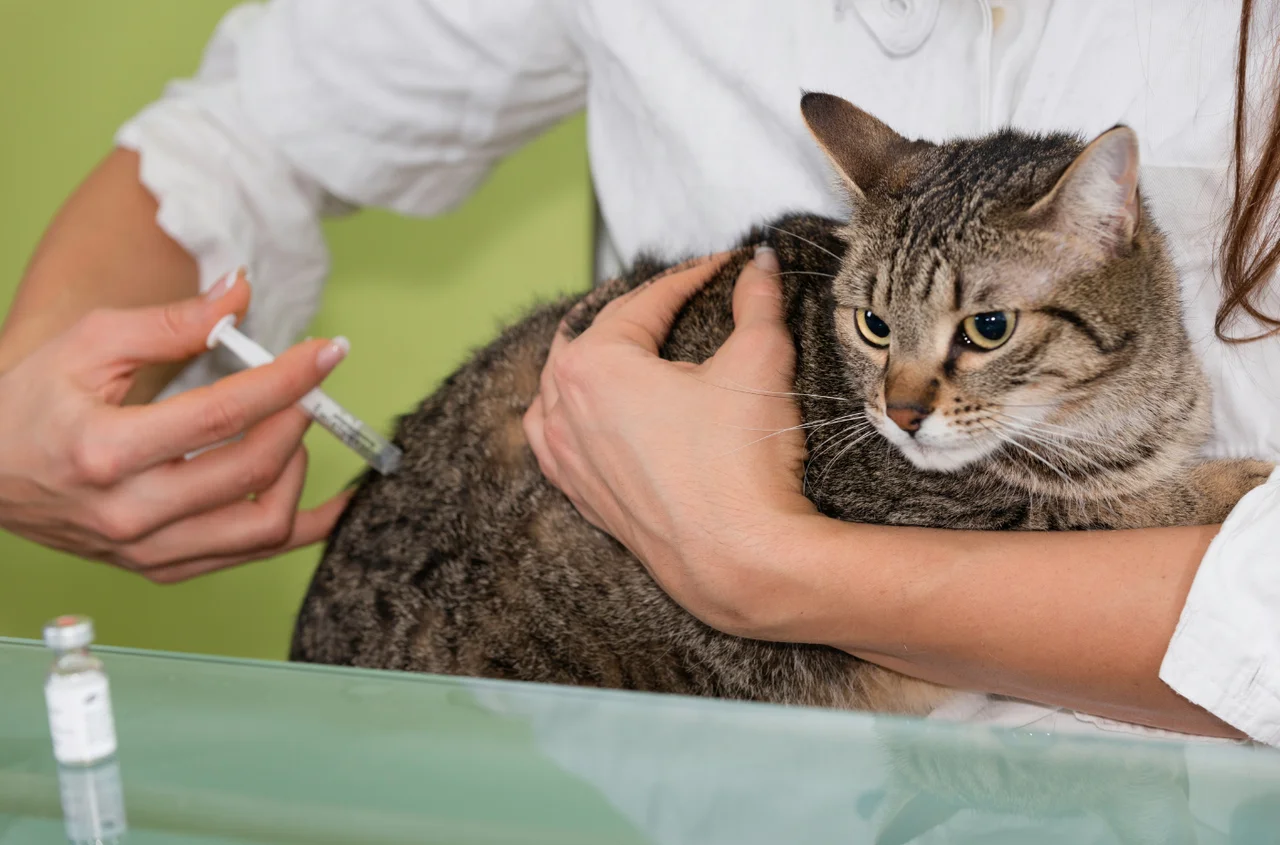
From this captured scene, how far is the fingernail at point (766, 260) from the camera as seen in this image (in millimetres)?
1047

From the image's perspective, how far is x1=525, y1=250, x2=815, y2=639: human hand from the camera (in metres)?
0.88

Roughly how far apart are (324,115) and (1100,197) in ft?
3.02

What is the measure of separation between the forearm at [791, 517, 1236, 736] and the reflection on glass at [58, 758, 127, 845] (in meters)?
0.51

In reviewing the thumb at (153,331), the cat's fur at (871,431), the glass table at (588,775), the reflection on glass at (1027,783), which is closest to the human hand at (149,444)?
the thumb at (153,331)

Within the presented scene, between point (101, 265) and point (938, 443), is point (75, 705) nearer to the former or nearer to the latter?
point (938, 443)

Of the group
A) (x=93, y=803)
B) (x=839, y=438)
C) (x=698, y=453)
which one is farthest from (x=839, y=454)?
(x=93, y=803)

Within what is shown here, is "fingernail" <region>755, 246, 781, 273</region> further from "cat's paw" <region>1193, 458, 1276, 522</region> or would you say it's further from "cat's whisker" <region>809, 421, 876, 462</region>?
"cat's paw" <region>1193, 458, 1276, 522</region>

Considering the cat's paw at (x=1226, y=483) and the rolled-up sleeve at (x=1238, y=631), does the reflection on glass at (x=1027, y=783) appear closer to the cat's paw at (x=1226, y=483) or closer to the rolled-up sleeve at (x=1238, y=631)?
the rolled-up sleeve at (x=1238, y=631)

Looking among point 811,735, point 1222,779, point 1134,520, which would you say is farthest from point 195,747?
point 1134,520

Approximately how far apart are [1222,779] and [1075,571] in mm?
270

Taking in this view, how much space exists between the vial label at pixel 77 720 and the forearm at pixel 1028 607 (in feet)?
1.68

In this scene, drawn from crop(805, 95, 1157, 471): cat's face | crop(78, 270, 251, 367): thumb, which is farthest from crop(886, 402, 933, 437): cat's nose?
crop(78, 270, 251, 367): thumb

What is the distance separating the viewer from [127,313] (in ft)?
3.69

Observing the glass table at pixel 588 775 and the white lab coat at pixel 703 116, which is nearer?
the glass table at pixel 588 775
